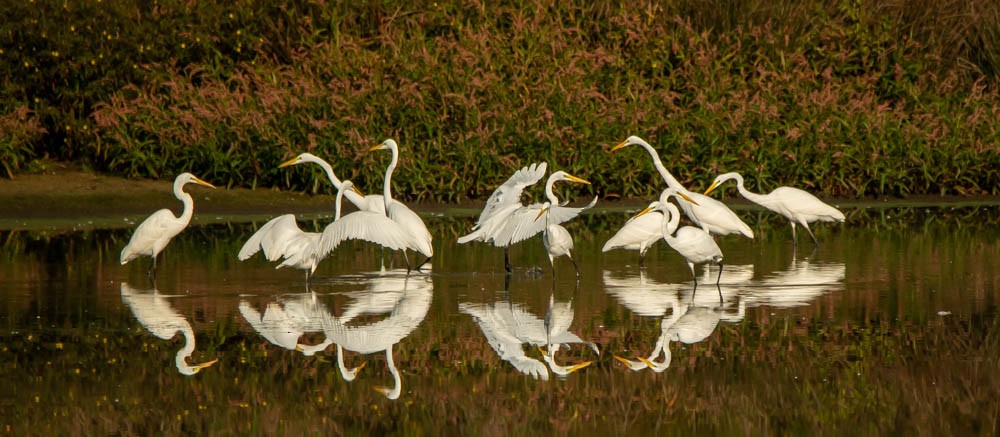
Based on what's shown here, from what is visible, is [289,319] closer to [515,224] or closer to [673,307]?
[673,307]

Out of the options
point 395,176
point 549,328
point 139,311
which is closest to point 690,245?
point 549,328

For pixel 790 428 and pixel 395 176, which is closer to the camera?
pixel 790 428

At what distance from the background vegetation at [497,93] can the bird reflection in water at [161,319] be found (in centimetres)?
825

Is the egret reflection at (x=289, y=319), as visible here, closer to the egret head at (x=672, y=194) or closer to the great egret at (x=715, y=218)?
the egret head at (x=672, y=194)

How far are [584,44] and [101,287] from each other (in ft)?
38.0

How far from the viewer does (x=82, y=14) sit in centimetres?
2145

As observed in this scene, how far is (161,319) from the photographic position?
1016 centimetres

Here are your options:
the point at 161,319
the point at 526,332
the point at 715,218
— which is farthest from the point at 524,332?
the point at 715,218

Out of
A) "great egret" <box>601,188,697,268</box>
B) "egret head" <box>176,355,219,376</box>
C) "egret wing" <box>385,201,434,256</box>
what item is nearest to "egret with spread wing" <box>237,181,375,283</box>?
"egret wing" <box>385,201,434,256</box>

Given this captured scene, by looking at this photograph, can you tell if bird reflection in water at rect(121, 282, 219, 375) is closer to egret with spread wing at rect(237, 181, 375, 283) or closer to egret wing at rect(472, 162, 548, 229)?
egret with spread wing at rect(237, 181, 375, 283)

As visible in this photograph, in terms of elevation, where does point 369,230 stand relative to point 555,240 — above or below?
above

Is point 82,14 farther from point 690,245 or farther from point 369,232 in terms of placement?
point 690,245

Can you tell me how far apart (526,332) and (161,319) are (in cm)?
248

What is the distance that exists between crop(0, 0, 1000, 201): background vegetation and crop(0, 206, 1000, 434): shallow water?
18.9 ft
